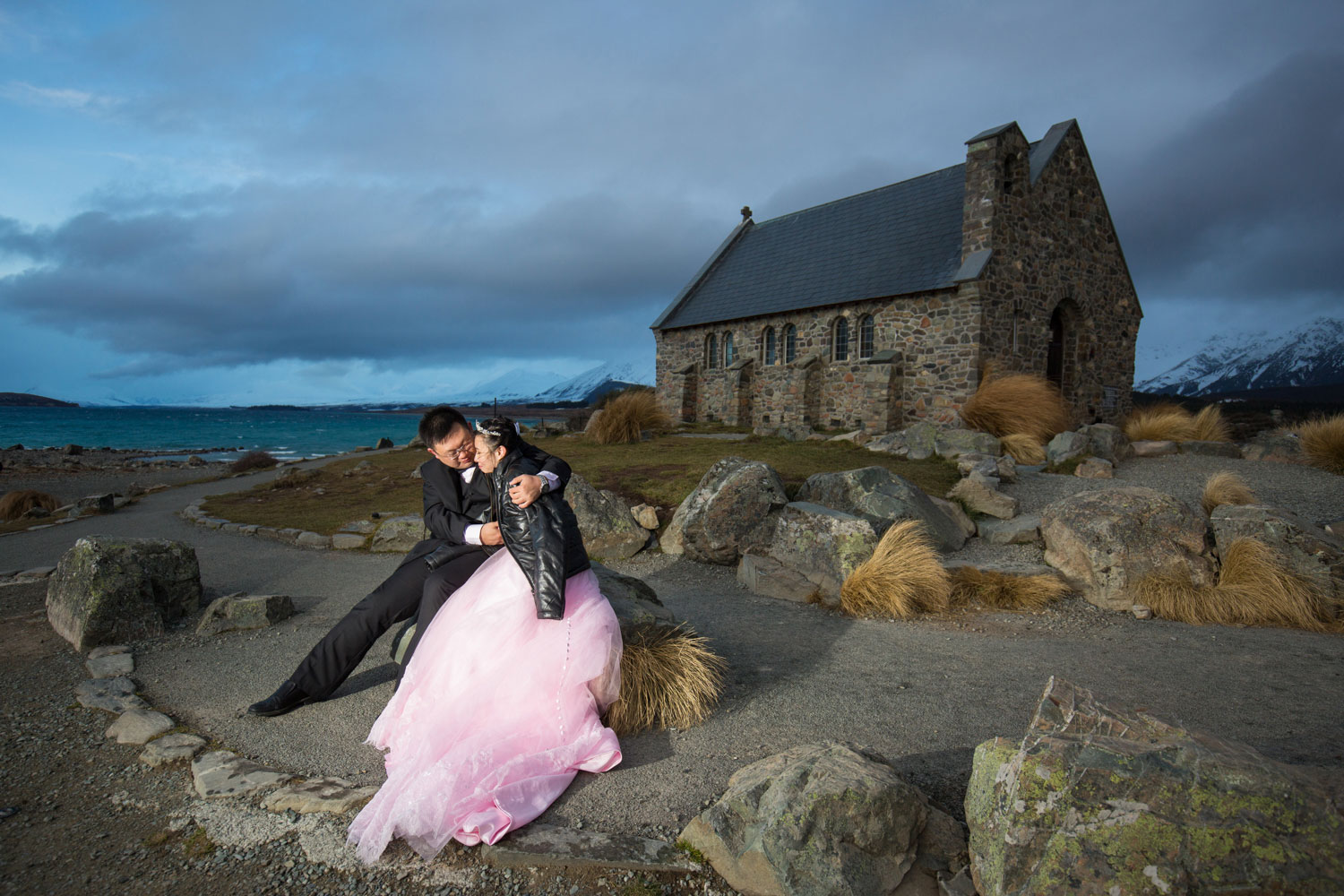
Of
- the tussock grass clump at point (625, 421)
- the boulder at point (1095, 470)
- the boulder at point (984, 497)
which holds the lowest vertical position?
the boulder at point (984, 497)

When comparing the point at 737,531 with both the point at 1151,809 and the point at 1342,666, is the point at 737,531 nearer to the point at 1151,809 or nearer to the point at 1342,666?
the point at 1342,666

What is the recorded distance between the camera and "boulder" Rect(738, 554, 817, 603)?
7.28 m

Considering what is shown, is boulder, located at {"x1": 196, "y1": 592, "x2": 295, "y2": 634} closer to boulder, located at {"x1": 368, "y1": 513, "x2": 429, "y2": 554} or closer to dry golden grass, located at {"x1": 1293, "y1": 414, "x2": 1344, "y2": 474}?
boulder, located at {"x1": 368, "y1": 513, "x2": 429, "y2": 554}

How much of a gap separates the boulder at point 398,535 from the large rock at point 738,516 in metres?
3.89

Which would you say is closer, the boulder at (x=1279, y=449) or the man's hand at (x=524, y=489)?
the man's hand at (x=524, y=489)

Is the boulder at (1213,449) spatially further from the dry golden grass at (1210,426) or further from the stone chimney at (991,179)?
the stone chimney at (991,179)

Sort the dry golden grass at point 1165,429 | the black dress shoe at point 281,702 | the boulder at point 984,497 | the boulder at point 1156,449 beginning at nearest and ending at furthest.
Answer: the black dress shoe at point 281,702 → the boulder at point 984,497 → the boulder at point 1156,449 → the dry golden grass at point 1165,429

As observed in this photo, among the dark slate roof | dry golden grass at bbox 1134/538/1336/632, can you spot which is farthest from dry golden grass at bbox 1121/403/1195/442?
dry golden grass at bbox 1134/538/1336/632

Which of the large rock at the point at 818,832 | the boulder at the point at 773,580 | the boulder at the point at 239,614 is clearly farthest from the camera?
the boulder at the point at 773,580

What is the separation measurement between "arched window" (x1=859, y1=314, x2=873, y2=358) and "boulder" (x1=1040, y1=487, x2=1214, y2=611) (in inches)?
544

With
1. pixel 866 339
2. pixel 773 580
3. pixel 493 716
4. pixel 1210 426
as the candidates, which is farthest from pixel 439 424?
pixel 866 339

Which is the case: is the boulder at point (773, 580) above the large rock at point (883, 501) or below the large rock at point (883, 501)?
below

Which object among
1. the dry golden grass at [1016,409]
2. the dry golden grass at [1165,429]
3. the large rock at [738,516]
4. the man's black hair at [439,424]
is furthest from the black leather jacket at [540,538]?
the dry golden grass at [1165,429]

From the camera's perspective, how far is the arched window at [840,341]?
21594mm
